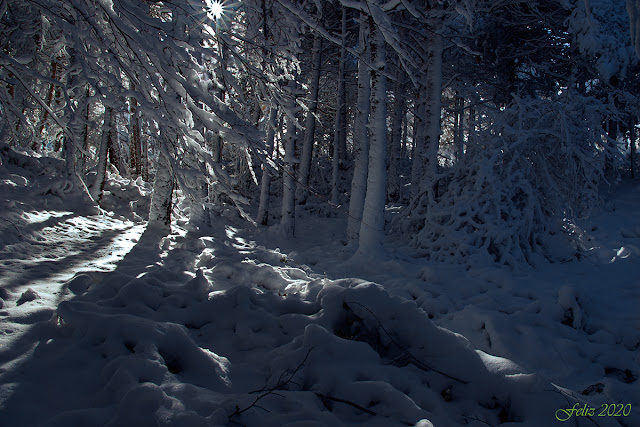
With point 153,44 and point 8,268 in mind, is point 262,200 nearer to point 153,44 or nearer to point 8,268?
point 8,268

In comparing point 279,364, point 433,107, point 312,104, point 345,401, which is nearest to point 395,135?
point 312,104

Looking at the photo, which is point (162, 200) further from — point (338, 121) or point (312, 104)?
point (338, 121)

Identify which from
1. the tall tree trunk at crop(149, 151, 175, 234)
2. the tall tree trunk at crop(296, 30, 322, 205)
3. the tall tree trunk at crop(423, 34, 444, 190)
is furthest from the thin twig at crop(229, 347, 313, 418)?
the tall tree trunk at crop(296, 30, 322, 205)

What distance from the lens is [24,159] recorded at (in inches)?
389

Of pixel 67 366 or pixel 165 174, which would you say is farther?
pixel 165 174

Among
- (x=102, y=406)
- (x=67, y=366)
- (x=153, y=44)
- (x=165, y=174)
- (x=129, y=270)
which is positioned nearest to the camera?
(x=102, y=406)

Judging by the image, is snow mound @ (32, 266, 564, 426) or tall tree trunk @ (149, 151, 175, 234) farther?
tall tree trunk @ (149, 151, 175, 234)

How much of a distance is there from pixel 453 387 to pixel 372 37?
5847 millimetres

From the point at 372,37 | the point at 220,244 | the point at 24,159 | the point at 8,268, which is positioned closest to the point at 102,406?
the point at 8,268

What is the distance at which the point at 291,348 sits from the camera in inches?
93.4

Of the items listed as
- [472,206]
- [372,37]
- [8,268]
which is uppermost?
[372,37]

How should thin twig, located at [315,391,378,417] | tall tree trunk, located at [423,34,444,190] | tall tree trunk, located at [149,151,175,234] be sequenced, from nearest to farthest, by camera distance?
1. thin twig, located at [315,391,378,417]
2. tall tree trunk, located at [149,151,175,234]
3. tall tree trunk, located at [423,34,444,190]

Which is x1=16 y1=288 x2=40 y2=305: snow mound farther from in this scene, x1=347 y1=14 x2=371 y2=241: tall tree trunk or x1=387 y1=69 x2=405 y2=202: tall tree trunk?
x1=387 y1=69 x2=405 y2=202: tall tree trunk

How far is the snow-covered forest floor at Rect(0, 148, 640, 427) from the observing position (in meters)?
1.79
